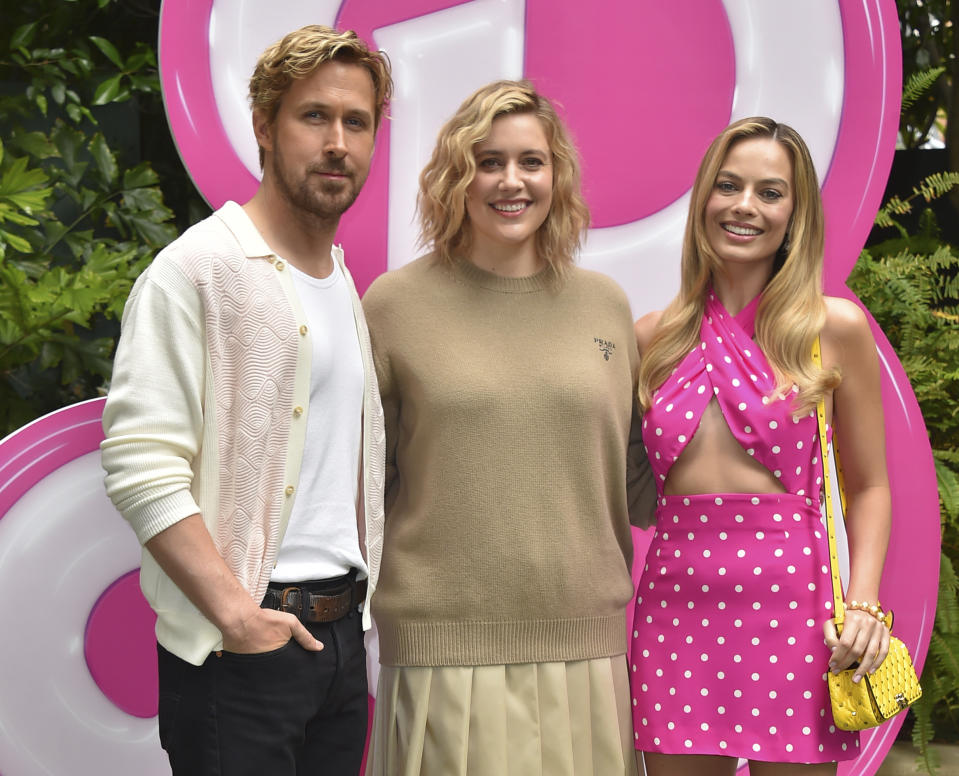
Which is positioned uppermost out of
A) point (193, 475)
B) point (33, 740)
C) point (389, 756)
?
point (193, 475)

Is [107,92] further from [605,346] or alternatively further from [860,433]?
[860,433]

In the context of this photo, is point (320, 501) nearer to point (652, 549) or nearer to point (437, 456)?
point (437, 456)

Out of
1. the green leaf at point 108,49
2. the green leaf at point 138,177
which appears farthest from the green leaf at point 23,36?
the green leaf at point 138,177

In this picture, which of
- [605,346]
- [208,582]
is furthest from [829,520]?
[208,582]

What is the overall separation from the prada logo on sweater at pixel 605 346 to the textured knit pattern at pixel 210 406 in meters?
0.78

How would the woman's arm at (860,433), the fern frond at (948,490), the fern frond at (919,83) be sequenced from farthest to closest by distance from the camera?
the fern frond at (919,83) < the fern frond at (948,490) < the woman's arm at (860,433)

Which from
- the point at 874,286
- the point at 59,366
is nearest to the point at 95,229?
the point at 59,366

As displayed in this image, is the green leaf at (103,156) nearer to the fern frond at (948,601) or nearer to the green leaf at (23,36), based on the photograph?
the green leaf at (23,36)

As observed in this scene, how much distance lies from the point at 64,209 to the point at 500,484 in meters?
2.34

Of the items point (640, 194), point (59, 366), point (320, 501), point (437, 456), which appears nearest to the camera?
point (320, 501)

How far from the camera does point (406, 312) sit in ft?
8.80

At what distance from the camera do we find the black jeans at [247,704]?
6.98 ft

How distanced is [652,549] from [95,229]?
8.52ft

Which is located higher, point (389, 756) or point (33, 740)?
point (389, 756)
